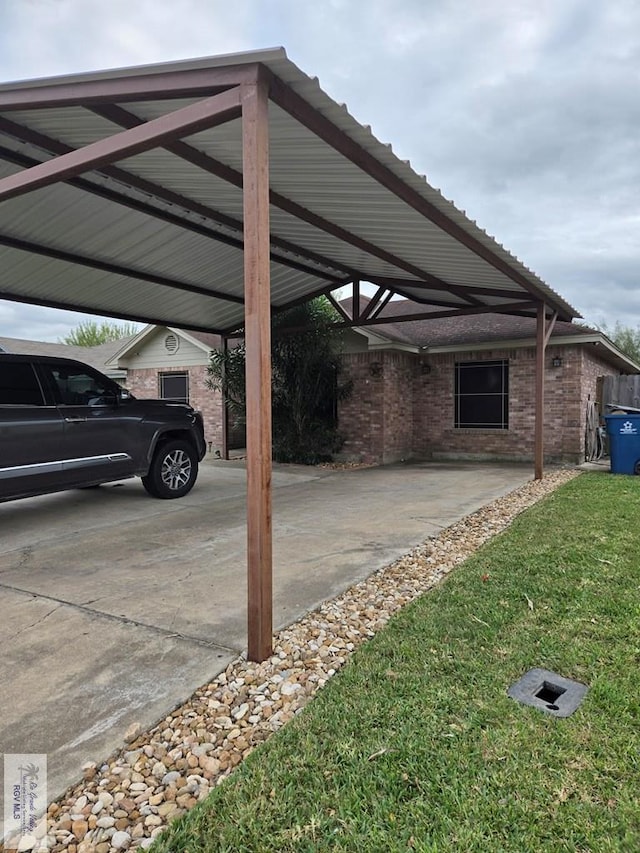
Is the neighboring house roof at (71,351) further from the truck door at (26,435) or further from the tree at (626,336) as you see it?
the tree at (626,336)

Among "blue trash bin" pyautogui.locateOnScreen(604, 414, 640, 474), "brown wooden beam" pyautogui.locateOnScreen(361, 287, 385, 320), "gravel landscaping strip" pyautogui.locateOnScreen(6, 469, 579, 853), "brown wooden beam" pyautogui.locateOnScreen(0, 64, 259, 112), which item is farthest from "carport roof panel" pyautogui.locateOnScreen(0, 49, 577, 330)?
"gravel landscaping strip" pyautogui.locateOnScreen(6, 469, 579, 853)

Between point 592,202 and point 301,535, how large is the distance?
21.9 metres

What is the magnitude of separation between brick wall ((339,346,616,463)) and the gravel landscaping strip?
27.6ft

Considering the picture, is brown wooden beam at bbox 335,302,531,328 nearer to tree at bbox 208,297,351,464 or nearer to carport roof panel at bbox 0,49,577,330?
carport roof panel at bbox 0,49,577,330

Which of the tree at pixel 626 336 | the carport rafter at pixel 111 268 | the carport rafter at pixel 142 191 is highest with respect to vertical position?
the tree at pixel 626 336

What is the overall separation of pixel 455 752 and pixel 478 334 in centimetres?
1132

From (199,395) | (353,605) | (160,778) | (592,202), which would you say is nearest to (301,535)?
(353,605)

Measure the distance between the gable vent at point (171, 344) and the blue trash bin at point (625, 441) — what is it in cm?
1159

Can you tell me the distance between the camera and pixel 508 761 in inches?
79.9

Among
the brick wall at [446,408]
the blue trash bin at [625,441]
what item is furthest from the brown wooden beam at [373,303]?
the blue trash bin at [625,441]

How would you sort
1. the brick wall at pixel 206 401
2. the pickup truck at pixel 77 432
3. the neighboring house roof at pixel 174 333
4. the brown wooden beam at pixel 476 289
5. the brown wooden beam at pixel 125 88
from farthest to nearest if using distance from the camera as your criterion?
the brick wall at pixel 206 401
the neighboring house roof at pixel 174 333
the brown wooden beam at pixel 476 289
the pickup truck at pixel 77 432
the brown wooden beam at pixel 125 88

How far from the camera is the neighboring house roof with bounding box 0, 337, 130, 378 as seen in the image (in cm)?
1816

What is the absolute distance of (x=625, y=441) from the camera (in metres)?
9.55

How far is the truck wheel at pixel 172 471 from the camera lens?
7.47 m
